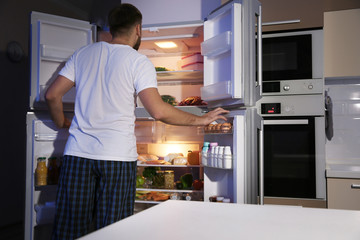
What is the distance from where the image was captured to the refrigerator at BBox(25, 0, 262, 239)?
2125 millimetres

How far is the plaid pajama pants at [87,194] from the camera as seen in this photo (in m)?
1.65

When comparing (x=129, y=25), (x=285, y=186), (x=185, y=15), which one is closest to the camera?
(x=129, y=25)

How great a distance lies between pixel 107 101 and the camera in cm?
166

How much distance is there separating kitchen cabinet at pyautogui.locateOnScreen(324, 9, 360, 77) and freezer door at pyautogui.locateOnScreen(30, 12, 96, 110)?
1.85 metres

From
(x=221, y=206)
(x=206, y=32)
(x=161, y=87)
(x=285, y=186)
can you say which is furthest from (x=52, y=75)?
(x=221, y=206)

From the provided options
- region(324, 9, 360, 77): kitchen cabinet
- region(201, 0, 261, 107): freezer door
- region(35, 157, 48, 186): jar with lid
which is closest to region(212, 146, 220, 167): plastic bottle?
region(201, 0, 261, 107): freezer door

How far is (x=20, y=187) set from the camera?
13.2ft

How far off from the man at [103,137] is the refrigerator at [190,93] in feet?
2.00

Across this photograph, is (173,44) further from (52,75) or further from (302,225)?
(302,225)

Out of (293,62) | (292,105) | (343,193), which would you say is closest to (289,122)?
(292,105)

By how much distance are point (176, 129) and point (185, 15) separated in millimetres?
Answer: 997

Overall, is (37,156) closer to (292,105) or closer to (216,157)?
(216,157)

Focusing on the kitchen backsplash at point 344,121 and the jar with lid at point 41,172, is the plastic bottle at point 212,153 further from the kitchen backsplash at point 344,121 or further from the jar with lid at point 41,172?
the kitchen backsplash at point 344,121

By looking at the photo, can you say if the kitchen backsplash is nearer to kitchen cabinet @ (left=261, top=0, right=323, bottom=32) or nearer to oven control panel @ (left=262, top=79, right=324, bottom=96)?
oven control panel @ (left=262, top=79, right=324, bottom=96)
